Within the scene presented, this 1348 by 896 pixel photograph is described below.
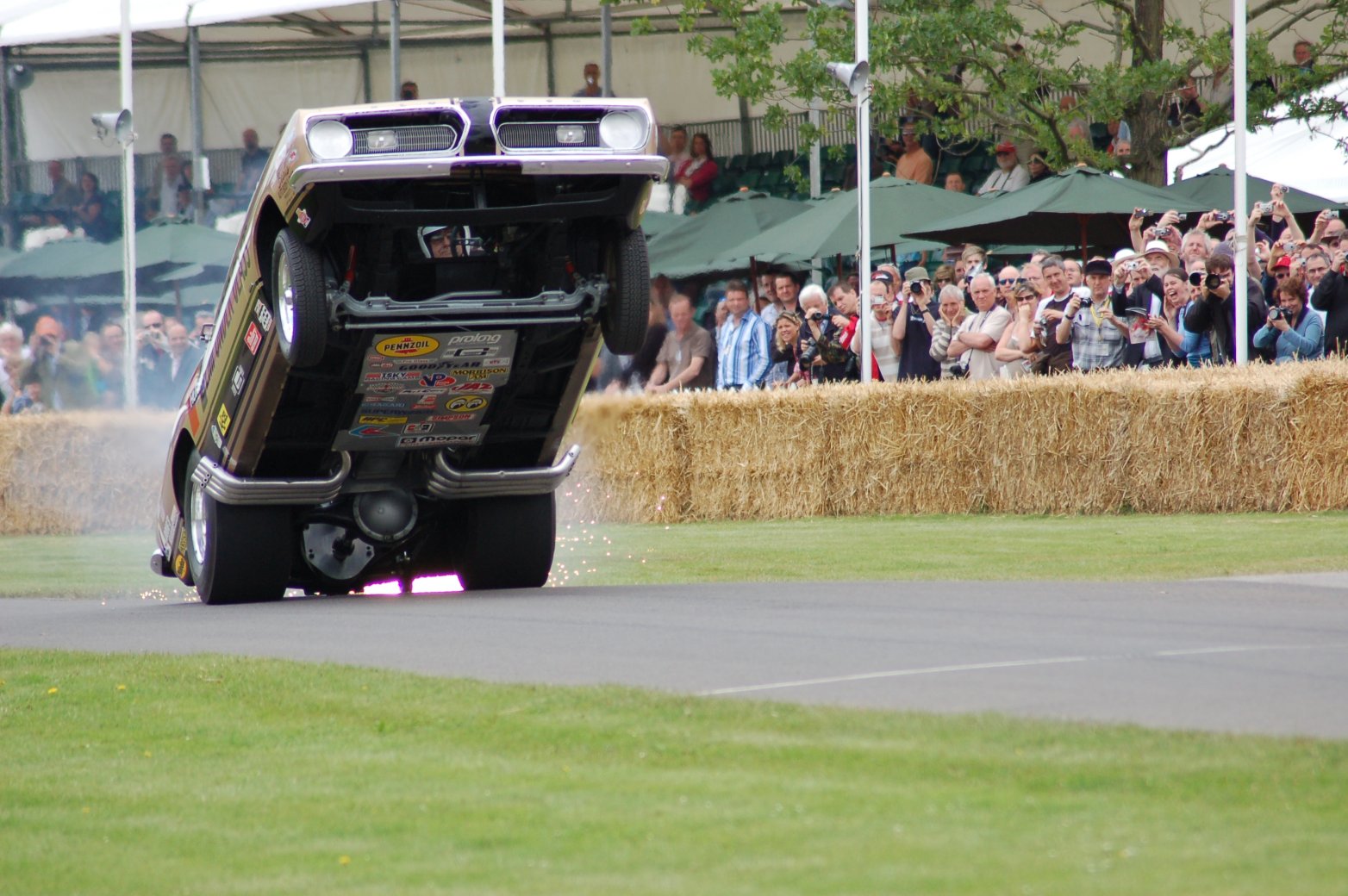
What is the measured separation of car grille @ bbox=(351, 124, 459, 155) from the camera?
9.11 m

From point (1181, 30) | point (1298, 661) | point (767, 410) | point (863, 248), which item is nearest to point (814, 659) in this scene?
point (1298, 661)

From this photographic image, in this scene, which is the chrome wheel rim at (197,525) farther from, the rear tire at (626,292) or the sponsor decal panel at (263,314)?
the rear tire at (626,292)

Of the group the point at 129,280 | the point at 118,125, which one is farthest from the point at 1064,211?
the point at 118,125

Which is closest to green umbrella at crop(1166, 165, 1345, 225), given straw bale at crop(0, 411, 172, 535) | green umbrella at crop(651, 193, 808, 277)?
green umbrella at crop(651, 193, 808, 277)

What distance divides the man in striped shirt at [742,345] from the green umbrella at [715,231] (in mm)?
5236

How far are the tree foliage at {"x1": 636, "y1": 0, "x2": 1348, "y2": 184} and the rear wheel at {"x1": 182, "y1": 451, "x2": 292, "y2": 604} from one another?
13841mm

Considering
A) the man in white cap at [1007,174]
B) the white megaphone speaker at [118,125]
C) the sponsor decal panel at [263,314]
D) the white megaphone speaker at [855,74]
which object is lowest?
the sponsor decal panel at [263,314]

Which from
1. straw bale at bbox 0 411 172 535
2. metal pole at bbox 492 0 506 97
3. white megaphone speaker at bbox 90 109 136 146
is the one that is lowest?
straw bale at bbox 0 411 172 535

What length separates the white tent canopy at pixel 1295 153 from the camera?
23875 millimetres

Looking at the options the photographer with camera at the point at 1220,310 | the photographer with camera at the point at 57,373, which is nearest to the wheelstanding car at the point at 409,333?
the photographer with camera at the point at 1220,310

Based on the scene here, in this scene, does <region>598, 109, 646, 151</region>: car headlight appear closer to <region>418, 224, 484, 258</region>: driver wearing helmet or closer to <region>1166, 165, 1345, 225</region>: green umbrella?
<region>418, 224, 484, 258</region>: driver wearing helmet

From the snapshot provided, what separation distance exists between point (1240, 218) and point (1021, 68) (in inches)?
326

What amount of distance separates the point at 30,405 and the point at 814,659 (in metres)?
19.4

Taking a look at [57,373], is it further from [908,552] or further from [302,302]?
[302,302]
